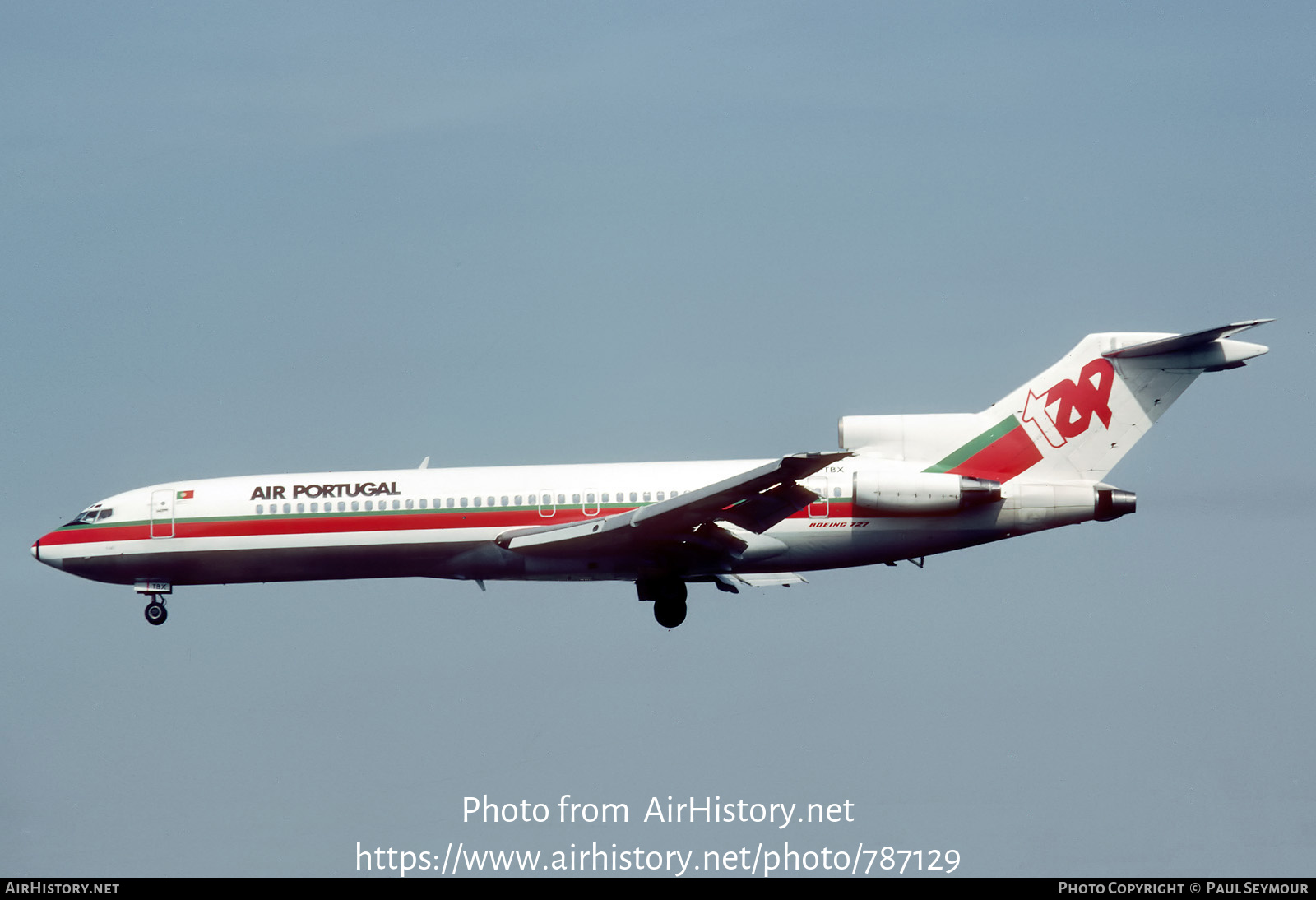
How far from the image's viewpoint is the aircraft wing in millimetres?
29250

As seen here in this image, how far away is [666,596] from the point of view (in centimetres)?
3331

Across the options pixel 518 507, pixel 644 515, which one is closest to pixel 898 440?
pixel 644 515

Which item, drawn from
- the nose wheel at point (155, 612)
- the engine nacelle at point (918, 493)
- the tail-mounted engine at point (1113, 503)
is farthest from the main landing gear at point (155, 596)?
the tail-mounted engine at point (1113, 503)

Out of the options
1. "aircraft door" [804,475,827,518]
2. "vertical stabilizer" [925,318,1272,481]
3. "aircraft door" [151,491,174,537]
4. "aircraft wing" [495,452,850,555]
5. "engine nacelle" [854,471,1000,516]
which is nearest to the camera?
"aircraft wing" [495,452,850,555]

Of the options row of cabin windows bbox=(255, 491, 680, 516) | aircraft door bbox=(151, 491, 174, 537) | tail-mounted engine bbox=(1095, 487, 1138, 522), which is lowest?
tail-mounted engine bbox=(1095, 487, 1138, 522)

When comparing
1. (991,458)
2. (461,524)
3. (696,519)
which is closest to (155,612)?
(461,524)

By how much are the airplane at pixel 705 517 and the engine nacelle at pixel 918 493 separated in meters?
0.04

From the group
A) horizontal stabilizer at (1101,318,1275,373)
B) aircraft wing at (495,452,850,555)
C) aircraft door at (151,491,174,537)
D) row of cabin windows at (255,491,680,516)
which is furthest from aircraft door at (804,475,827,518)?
aircraft door at (151,491,174,537)

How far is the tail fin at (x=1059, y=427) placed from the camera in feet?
107

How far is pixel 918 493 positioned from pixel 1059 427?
4003 millimetres

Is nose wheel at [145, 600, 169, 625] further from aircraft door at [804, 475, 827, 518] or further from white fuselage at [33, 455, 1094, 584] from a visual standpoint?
aircraft door at [804, 475, 827, 518]

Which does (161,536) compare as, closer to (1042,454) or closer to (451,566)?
(451,566)

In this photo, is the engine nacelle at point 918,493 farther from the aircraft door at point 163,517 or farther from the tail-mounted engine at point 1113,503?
the aircraft door at point 163,517

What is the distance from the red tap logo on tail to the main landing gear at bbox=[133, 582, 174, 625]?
2093 cm
